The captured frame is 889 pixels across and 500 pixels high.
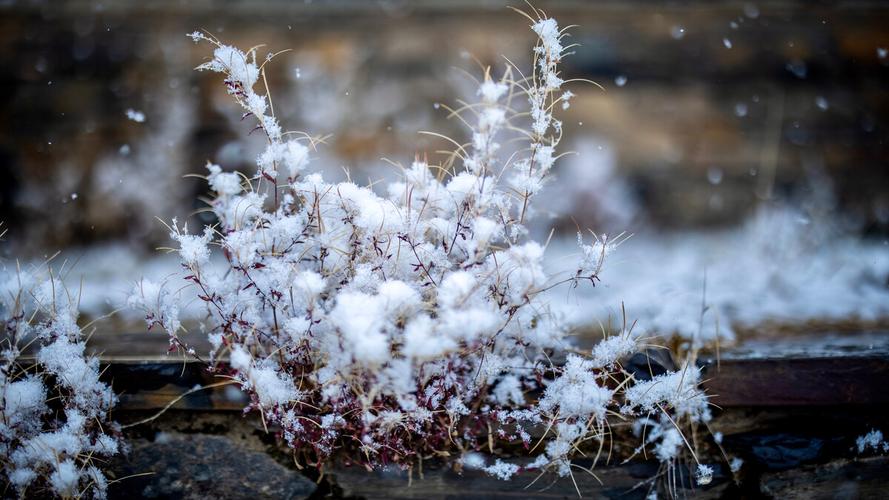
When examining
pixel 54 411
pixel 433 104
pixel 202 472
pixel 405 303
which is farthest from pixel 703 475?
pixel 433 104

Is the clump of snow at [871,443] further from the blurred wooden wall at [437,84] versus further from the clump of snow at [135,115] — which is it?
the clump of snow at [135,115]

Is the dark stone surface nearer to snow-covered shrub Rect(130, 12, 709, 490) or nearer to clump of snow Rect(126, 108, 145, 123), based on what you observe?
snow-covered shrub Rect(130, 12, 709, 490)

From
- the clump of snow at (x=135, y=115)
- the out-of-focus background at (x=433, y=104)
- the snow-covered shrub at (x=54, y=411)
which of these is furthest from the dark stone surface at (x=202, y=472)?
the clump of snow at (x=135, y=115)

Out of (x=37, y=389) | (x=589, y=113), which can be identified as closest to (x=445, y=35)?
(x=589, y=113)

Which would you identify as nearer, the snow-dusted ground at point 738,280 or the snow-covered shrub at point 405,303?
the snow-covered shrub at point 405,303

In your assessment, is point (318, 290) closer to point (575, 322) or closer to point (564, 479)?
point (564, 479)
